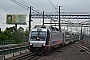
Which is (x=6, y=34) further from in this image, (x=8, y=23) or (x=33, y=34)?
(x=33, y=34)

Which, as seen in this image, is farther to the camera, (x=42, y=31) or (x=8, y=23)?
(x=8, y=23)

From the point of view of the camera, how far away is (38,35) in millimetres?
23781

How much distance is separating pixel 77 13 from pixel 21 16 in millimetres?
32947

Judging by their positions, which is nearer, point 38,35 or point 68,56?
point 68,56

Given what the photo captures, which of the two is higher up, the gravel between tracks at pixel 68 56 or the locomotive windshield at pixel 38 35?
the locomotive windshield at pixel 38 35

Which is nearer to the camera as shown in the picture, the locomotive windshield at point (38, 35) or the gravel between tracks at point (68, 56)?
the gravel between tracks at point (68, 56)

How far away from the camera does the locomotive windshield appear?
77.0 ft

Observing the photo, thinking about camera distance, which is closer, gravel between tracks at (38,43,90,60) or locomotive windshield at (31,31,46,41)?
gravel between tracks at (38,43,90,60)

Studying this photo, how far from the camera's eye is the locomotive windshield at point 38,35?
77.0 ft

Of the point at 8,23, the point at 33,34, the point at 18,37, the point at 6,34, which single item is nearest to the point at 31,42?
the point at 33,34

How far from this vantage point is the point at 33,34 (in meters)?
24.0

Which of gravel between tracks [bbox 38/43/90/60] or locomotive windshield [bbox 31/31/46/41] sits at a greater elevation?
locomotive windshield [bbox 31/31/46/41]

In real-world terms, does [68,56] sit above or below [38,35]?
below

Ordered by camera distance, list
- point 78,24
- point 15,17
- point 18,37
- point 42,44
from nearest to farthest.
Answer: point 42,44
point 18,37
point 78,24
point 15,17
